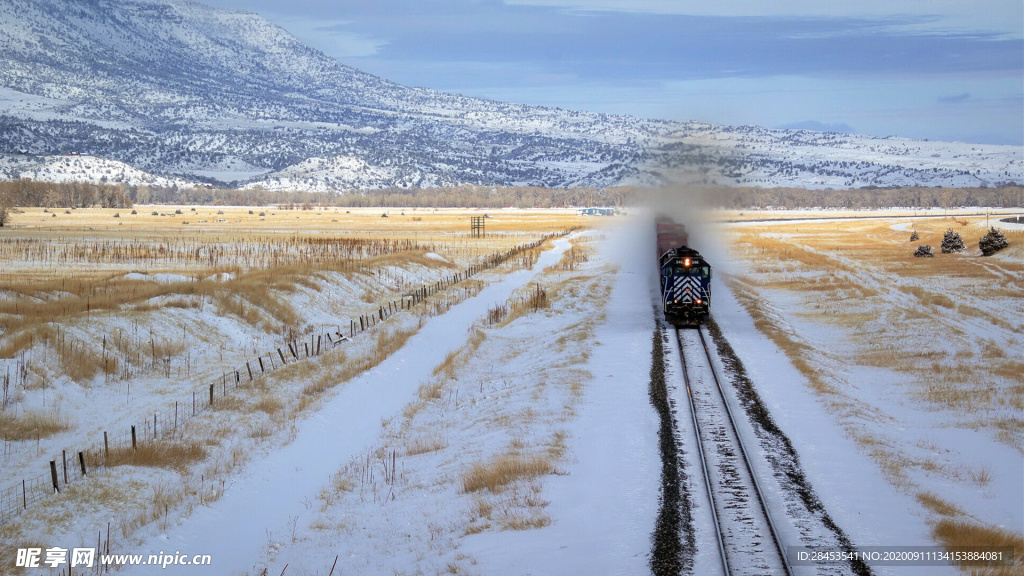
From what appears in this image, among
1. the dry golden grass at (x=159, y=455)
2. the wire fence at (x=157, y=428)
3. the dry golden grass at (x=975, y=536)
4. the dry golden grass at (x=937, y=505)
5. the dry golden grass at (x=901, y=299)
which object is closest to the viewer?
the dry golden grass at (x=975, y=536)

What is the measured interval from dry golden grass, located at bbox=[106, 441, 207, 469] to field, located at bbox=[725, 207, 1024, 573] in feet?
51.4

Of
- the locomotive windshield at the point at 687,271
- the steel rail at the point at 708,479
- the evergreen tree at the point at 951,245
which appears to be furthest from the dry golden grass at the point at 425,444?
the evergreen tree at the point at 951,245

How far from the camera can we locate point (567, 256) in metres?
76.0

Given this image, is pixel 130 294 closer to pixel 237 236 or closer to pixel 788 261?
pixel 788 261

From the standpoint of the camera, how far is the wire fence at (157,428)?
16484 mm

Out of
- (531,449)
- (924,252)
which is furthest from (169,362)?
(924,252)

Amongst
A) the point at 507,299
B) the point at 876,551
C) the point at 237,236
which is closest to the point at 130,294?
the point at 507,299

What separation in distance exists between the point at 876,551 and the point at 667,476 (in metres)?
4.24

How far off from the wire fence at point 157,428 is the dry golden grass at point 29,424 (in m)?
1.15

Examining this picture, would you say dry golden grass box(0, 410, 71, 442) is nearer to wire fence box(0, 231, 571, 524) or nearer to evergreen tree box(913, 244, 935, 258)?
wire fence box(0, 231, 571, 524)

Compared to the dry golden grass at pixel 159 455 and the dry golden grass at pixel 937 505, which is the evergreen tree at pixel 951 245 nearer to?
the dry golden grass at pixel 937 505

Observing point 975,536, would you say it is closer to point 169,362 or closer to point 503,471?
point 503,471

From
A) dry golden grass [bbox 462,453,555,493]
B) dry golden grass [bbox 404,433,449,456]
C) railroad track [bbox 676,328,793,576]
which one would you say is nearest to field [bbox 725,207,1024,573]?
railroad track [bbox 676,328,793,576]

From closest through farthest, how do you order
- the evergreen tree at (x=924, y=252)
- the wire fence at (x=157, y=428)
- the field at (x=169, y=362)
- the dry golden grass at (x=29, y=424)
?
1. the wire fence at (x=157, y=428)
2. the field at (x=169, y=362)
3. the dry golden grass at (x=29, y=424)
4. the evergreen tree at (x=924, y=252)
